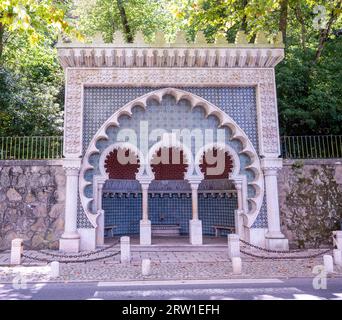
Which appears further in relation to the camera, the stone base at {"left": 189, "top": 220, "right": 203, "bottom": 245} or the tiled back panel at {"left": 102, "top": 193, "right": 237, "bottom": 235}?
the tiled back panel at {"left": 102, "top": 193, "right": 237, "bottom": 235}

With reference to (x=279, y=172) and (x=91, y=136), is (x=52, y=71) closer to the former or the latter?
(x=91, y=136)

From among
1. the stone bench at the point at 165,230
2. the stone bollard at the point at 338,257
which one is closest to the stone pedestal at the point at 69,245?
the stone bench at the point at 165,230

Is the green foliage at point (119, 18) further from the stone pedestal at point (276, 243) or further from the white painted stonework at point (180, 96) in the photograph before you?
the stone pedestal at point (276, 243)

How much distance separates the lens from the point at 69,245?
9688 mm

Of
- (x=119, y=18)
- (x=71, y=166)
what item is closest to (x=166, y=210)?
(x=71, y=166)

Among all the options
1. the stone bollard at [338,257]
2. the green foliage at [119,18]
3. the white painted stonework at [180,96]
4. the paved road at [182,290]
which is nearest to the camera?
the paved road at [182,290]

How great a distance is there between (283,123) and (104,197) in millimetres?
7753

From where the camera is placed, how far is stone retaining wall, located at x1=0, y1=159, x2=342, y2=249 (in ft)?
33.7

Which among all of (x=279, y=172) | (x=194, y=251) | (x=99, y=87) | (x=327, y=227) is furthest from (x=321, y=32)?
(x=194, y=251)

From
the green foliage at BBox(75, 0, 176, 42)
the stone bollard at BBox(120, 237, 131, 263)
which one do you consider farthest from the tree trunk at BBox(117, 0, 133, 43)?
the stone bollard at BBox(120, 237, 131, 263)

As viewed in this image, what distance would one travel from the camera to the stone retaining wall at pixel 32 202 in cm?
1024

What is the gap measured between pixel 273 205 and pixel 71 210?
6.11m

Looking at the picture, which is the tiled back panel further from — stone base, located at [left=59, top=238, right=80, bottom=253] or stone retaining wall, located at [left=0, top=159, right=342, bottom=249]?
stone base, located at [left=59, top=238, right=80, bottom=253]
